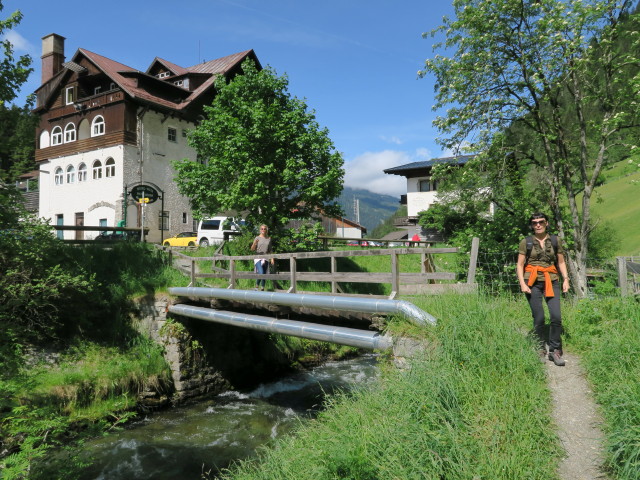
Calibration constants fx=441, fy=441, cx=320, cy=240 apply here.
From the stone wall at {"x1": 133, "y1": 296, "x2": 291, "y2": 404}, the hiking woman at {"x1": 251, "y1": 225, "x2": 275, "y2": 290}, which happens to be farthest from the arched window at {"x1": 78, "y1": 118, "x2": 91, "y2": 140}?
the hiking woman at {"x1": 251, "y1": 225, "x2": 275, "y2": 290}

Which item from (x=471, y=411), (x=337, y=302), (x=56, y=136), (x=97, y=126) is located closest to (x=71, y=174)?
(x=56, y=136)

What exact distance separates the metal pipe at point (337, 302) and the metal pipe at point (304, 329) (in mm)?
436

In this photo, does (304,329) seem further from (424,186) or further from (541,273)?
(424,186)

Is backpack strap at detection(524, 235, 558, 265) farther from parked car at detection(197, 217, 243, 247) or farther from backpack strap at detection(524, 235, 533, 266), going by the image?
parked car at detection(197, 217, 243, 247)

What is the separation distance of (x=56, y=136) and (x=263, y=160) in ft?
81.0

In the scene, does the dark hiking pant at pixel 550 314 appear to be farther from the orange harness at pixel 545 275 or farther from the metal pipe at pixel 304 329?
the metal pipe at pixel 304 329

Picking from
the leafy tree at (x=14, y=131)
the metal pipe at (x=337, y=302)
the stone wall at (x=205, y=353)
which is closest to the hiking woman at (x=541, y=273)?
the metal pipe at (x=337, y=302)

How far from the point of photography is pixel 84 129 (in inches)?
1321

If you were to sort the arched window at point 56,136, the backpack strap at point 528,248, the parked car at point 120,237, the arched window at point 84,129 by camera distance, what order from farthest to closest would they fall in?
1. the arched window at point 56,136
2. the arched window at point 84,129
3. the parked car at point 120,237
4. the backpack strap at point 528,248

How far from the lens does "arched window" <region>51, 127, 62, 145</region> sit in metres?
35.0

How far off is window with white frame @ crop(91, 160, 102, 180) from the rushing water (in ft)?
82.0

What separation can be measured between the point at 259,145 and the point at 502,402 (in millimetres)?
16799

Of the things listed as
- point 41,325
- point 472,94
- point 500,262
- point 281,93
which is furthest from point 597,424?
point 281,93

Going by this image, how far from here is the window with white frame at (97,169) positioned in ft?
106
